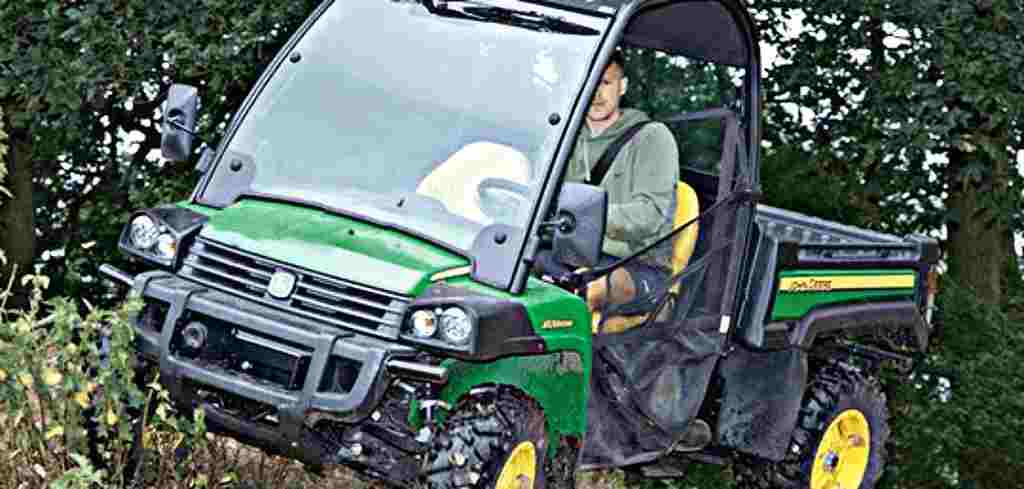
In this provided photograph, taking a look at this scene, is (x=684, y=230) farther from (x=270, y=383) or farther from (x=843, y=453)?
(x=270, y=383)

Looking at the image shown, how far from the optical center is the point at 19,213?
13297mm

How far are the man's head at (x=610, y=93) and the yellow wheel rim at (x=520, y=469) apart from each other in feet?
5.06

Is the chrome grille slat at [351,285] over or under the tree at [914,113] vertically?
under

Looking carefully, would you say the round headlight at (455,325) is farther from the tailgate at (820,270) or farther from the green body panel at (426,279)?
the tailgate at (820,270)

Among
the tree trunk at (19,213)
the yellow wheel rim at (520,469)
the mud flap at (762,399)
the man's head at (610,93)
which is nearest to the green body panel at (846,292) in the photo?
the mud flap at (762,399)

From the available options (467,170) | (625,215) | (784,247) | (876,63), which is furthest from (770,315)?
(876,63)

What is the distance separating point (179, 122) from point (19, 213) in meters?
6.41

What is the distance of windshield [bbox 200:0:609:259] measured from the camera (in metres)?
6.86

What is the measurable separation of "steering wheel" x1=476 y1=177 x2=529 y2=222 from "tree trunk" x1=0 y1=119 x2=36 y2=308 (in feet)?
23.0

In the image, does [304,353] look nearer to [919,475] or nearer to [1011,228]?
[919,475]

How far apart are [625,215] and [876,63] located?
4488 mm

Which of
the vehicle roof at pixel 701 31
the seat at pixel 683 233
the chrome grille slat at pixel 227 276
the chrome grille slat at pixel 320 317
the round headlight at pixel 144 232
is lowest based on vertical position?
the chrome grille slat at pixel 320 317

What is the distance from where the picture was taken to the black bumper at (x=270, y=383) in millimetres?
6293

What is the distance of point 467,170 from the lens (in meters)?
6.94
